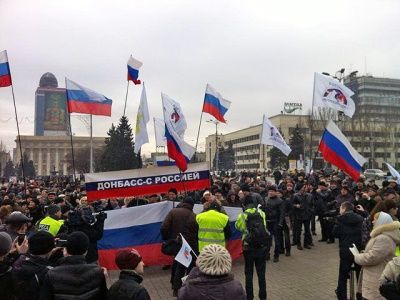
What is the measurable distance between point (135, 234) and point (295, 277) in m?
3.53

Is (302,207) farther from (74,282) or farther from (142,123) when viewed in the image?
(74,282)

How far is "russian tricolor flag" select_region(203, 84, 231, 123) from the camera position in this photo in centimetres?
1341

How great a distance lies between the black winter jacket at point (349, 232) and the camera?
654 cm

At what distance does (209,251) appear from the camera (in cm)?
341

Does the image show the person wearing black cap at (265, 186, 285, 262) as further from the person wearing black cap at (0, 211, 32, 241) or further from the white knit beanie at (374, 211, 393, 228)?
the person wearing black cap at (0, 211, 32, 241)

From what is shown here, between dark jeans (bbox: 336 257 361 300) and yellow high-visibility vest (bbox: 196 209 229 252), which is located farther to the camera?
yellow high-visibility vest (bbox: 196 209 229 252)

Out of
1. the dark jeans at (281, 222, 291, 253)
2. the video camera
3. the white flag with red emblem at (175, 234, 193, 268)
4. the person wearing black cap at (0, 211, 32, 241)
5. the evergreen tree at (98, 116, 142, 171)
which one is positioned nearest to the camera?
the person wearing black cap at (0, 211, 32, 241)

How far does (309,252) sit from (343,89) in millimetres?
4525

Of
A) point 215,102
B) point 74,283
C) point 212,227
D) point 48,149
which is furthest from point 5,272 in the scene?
point 48,149

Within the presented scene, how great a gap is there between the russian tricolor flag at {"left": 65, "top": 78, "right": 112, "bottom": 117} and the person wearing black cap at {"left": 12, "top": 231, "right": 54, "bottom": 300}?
8617 millimetres

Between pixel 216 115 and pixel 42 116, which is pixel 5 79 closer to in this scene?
pixel 216 115

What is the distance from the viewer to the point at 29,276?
12.6 feet

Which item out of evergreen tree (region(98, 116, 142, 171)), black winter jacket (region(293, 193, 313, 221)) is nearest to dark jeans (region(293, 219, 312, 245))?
black winter jacket (region(293, 193, 313, 221))

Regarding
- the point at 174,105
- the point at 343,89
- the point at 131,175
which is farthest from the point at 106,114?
the point at 343,89
